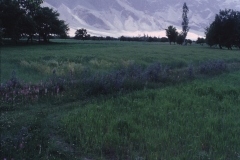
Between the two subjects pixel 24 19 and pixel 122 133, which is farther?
pixel 24 19

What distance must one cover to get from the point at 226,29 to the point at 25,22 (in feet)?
166

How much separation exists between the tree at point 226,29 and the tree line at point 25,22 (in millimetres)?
41545

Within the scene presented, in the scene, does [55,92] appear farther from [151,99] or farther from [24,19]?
[24,19]

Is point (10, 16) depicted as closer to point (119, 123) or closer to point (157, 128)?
point (119, 123)

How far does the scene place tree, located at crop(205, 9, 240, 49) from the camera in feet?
203

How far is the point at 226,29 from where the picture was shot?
63281 mm

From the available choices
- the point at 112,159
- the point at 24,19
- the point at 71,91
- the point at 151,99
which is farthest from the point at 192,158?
the point at 24,19

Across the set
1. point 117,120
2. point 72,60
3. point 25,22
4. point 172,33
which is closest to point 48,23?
point 25,22

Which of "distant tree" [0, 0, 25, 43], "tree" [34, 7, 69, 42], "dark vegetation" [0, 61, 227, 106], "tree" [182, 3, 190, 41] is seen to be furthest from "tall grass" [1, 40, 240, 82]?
"tree" [182, 3, 190, 41]

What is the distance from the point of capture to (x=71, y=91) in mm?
9609

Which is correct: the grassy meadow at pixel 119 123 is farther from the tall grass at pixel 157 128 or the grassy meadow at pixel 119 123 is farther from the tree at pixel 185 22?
the tree at pixel 185 22

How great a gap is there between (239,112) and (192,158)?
3.84m

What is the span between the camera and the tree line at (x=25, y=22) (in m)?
39.5

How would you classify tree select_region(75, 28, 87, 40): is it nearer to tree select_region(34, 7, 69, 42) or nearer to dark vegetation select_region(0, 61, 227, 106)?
tree select_region(34, 7, 69, 42)
